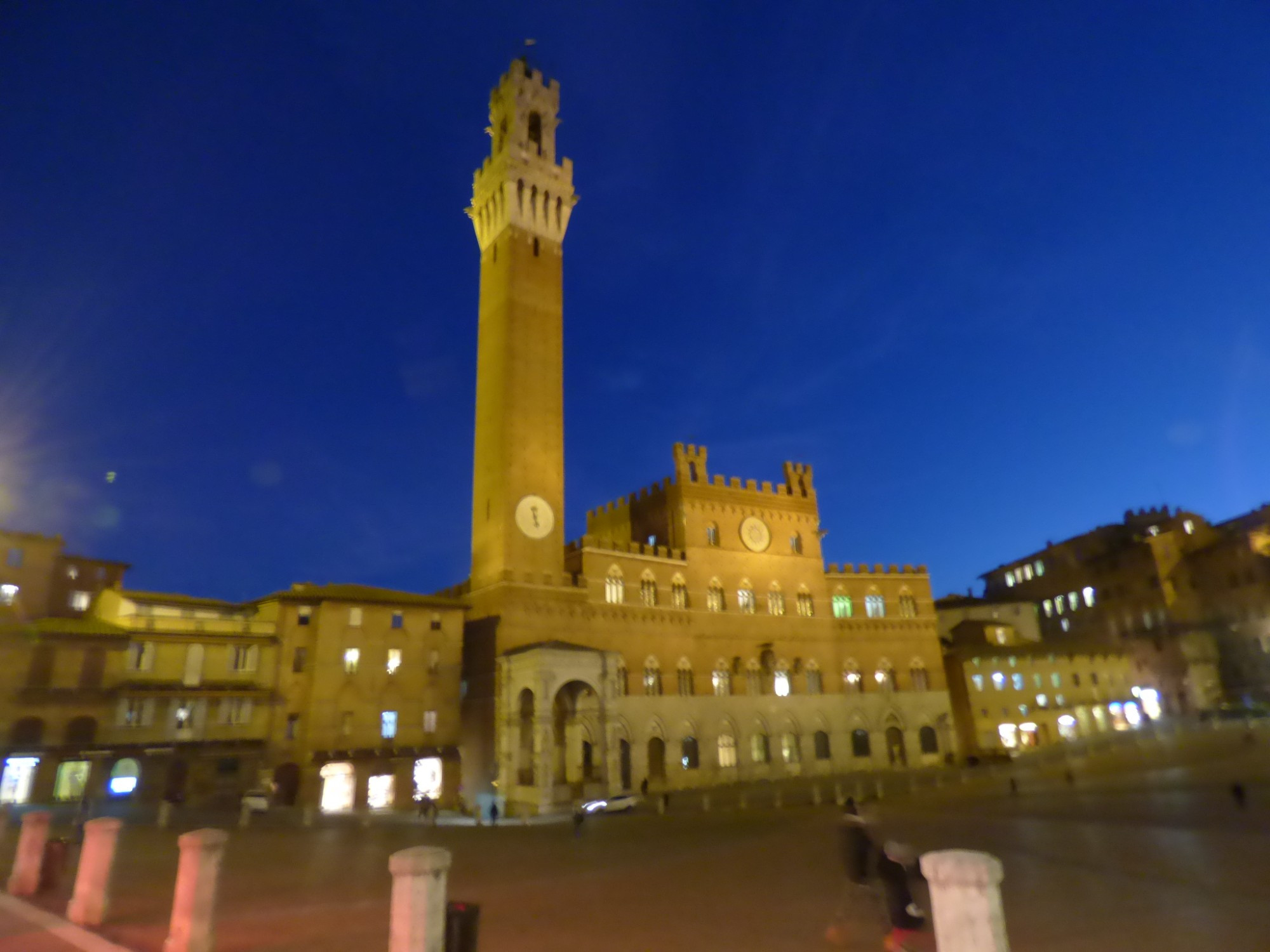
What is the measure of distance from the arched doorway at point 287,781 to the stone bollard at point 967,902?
116 ft

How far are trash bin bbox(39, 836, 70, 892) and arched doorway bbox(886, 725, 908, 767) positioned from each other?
4729 cm

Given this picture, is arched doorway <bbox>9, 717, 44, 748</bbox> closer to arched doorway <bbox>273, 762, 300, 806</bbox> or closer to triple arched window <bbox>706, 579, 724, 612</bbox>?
arched doorway <bbox>273, 762, 300, 806</bbox>

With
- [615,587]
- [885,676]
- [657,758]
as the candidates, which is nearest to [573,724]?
[657,758]

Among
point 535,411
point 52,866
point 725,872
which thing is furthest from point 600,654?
point 52,866

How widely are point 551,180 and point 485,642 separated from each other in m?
29.7

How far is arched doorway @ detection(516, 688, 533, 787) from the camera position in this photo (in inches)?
1425

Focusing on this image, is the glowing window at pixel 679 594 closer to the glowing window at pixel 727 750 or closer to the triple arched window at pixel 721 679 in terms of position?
the triple arched window at pixel 721 679

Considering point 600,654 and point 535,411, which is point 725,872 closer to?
point 600,654

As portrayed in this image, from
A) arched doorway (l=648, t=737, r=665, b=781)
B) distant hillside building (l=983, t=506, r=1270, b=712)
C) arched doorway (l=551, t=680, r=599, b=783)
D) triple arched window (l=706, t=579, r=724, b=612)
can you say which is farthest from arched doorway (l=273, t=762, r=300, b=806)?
distant hillside building (l=983, t=506, r=1270, b=712)

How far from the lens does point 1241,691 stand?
64.5m

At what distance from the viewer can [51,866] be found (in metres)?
13.9

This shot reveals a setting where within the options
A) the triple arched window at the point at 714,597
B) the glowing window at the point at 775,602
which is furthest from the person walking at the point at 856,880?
the glowing window at the point at 775,602

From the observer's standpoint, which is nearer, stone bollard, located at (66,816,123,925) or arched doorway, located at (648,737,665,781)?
stone bollard, located at (66,816,123,925)

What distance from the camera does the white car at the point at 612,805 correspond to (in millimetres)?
32675
